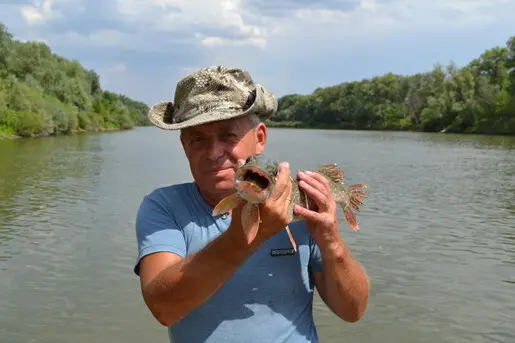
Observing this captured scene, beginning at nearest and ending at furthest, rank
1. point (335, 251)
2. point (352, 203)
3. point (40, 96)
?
point (335, 251)
point (352, 203)
point (40, 96)

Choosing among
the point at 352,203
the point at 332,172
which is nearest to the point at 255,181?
the point at 332,172

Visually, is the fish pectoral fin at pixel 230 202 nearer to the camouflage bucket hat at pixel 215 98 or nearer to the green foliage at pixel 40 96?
the camouflage bucket hat at pixel 215 98

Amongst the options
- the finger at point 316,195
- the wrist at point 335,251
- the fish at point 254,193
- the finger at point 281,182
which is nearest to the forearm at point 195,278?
the fish at point 254,193

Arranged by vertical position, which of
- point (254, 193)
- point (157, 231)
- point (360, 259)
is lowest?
point (360, 259)

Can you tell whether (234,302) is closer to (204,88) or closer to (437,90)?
(204,88)

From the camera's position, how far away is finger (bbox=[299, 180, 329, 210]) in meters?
2.22

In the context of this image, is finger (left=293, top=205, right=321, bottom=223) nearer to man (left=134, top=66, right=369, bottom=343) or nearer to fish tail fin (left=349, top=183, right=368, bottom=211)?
man (left=134, top=66, right=369, bottom=343)

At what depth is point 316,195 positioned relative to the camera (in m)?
2.24

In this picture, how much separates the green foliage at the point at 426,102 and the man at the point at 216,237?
270 ft

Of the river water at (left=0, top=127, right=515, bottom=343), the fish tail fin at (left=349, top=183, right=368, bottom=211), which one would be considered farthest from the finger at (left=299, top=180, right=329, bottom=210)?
the river water at (left=0, top=127, right=515, bottom=343)

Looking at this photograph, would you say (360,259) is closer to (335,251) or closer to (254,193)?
(335,251)

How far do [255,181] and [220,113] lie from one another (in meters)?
0.73

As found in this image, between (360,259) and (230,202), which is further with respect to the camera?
(360,259)

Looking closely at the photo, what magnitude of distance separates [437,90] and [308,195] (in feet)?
345
